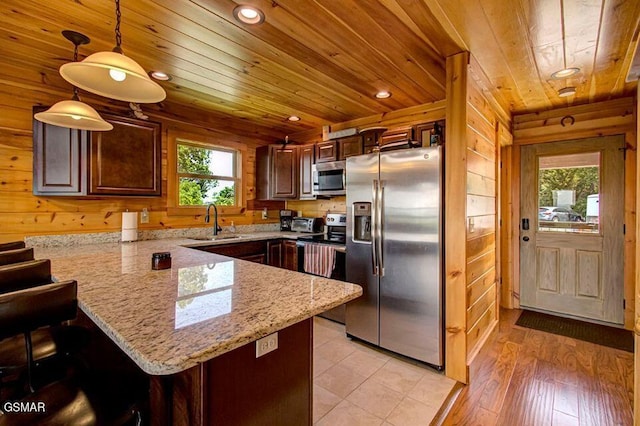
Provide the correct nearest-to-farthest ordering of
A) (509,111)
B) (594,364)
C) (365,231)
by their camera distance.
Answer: (594,364) < (365,231) < (509,111)

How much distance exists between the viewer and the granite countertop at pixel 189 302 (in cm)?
83

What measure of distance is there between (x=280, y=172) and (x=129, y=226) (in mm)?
2002

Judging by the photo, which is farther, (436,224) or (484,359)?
(484,359)

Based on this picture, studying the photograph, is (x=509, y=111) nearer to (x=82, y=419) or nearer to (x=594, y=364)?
(x=594, y=364)

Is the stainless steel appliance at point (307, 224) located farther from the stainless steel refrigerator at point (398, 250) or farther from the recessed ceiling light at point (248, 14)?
the recessed ceiling light at point (248, 14)

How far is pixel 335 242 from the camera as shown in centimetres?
354

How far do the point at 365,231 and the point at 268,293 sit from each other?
173 centimetres

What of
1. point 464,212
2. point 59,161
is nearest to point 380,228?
point 464,212

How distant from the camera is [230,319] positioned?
1001 mm

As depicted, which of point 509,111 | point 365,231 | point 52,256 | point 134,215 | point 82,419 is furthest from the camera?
point 509,111

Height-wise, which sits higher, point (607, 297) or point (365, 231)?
point (365, 231)

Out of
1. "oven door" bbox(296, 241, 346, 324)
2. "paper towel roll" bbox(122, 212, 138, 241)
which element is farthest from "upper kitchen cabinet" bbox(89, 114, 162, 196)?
"oven door" bbox(296, 241, 346, 324)

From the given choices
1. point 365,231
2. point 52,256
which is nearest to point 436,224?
point 365,231

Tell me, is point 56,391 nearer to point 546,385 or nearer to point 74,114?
point 74,114
